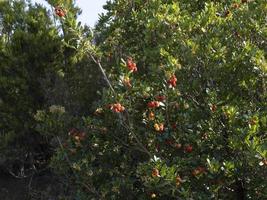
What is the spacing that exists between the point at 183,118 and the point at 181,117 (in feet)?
0.07

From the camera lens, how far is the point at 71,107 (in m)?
8.20

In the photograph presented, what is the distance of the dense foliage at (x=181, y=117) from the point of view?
487 cm

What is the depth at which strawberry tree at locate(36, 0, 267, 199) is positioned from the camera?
15.9ft

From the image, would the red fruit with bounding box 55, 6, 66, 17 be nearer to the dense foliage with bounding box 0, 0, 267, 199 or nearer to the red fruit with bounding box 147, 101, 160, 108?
the dense foliage with bounding box 0, 0, 267, 199

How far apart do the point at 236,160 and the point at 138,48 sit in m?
2.30

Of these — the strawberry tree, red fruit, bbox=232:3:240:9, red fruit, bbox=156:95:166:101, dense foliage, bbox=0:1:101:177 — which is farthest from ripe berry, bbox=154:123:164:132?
dense foliage, bbox=0:1:101:177

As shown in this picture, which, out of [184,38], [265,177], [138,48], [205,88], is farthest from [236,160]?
[138,48]

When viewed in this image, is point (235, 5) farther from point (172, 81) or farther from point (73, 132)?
point (73, 132)

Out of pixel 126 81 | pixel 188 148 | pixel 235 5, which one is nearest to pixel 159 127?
pixel 188 148

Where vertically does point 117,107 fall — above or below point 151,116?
below

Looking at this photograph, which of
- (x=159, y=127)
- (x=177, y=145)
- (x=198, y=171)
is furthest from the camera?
(x=177, y=145)

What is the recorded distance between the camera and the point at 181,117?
5.17m

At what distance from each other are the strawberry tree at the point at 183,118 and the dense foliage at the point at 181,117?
11mm

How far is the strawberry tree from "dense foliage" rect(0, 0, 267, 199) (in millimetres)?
11
